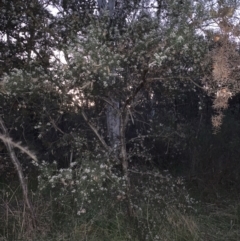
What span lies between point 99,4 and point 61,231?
487 centimetres

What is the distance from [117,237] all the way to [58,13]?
384 centimetres

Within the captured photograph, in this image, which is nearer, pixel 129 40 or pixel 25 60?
pixel 129 40

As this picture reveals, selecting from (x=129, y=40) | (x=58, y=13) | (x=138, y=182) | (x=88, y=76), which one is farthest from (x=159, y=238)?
(x=58, y=13)

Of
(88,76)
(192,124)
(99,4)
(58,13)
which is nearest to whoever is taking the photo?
(88,76)

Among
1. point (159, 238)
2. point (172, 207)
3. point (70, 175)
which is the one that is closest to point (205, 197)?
point (172, 207)

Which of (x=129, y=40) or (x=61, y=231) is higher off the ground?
(x=129, y=40)

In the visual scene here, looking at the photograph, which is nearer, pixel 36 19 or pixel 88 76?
pixel 88 76

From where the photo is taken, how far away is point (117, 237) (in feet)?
24.4

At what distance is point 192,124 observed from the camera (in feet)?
41.6

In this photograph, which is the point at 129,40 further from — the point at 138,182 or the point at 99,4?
the point at 99,4

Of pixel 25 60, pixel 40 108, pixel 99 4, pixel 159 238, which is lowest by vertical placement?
pixel 159 238

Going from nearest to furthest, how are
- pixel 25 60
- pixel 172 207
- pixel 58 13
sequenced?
pixel 172 207
pixel 25 60
pixel 58 13

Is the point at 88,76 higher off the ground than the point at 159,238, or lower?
higher

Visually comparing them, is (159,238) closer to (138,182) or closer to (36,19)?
(138,182)
